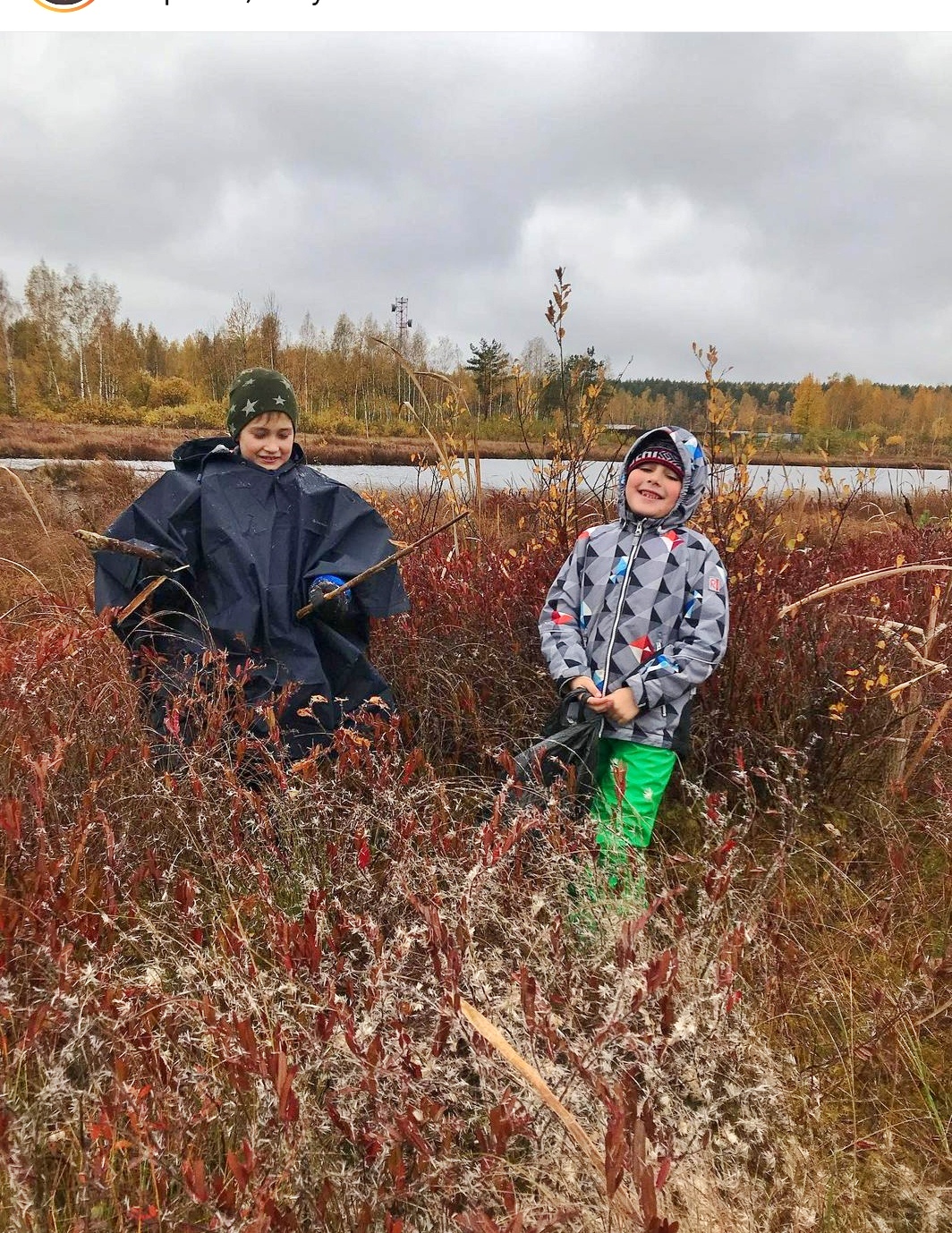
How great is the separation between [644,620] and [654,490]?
435mm

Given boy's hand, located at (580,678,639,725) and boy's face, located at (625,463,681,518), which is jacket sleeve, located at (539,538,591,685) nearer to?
boy's hand, located at (580,678,639,725)

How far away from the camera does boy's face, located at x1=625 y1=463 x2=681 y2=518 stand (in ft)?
7.90

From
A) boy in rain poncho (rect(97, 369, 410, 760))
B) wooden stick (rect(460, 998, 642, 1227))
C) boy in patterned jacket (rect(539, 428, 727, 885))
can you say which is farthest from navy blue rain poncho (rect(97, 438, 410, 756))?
wooden stick (rect(460, 998, 642, 1227))

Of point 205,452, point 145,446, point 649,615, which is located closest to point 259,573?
point 205,452

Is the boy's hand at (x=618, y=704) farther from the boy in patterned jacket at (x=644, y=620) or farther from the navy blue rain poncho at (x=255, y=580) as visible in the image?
the navy blue rain poncho at (x=255, y=580)

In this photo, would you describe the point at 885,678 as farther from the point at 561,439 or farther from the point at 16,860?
the point at 16,860

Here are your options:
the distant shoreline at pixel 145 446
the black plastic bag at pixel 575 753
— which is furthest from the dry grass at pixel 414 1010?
the distant shoreline at pixel 145 446

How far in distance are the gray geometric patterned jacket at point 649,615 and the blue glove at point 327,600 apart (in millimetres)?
665

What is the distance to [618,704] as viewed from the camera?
2.18 metres

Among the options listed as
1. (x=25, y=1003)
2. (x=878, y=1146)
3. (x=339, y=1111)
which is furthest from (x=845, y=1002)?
(x=25, y=1003)

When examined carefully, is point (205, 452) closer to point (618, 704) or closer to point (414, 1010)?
point (618, 704)

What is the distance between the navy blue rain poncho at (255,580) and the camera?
232 cm

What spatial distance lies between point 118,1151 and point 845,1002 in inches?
61.9

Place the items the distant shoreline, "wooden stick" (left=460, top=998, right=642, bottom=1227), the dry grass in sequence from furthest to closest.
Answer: the distant shoreline → the dry grass → "wooden stick" (left=460, top=998, right=642, bottom=1227)
